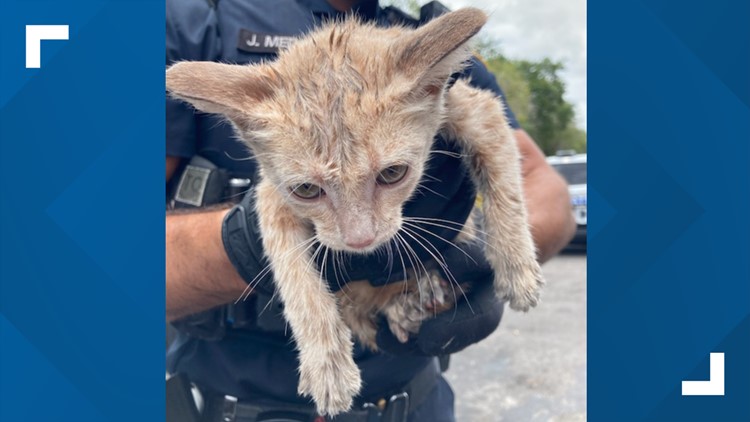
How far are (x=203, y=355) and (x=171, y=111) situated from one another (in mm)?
819

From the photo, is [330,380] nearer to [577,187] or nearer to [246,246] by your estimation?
[246,246]

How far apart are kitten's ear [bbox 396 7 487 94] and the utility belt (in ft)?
3.53

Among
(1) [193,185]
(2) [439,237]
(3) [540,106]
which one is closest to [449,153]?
(2) [439,237]

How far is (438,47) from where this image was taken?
1.35m

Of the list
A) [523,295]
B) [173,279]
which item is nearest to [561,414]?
[523,295]

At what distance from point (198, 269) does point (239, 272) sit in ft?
0.60

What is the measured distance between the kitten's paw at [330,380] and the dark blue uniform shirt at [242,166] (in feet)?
0.69

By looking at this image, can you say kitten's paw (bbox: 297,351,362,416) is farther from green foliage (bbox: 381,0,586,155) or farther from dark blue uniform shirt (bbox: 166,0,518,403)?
green foliage (bbox: 381,0,586,155)

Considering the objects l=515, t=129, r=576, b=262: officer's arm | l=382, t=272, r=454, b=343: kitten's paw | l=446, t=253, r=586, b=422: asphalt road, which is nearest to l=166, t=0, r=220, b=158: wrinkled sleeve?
l=382, t=272, r=454, b=343: kitten's paw

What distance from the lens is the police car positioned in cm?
381

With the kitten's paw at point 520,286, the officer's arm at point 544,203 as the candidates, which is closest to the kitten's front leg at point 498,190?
the kitten's paw at point 520,286

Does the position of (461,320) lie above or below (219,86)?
below

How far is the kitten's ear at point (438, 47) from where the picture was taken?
4.32 feet

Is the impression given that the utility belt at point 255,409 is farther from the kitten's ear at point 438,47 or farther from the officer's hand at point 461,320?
the kitten's ear at point 438,47
